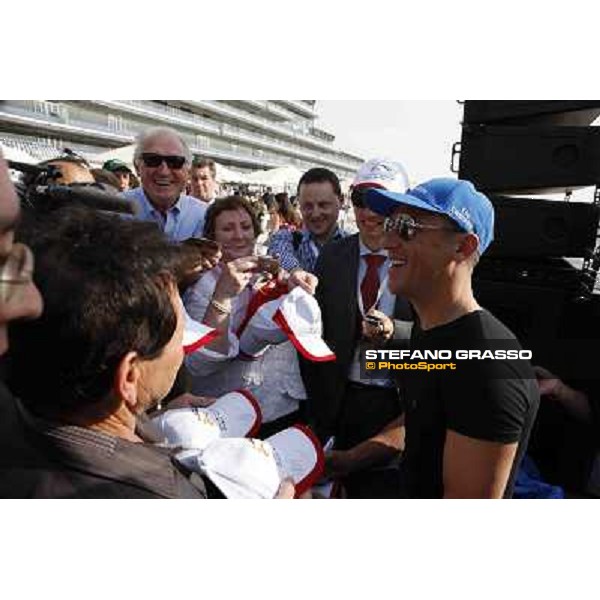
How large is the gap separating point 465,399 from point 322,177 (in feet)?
2.62

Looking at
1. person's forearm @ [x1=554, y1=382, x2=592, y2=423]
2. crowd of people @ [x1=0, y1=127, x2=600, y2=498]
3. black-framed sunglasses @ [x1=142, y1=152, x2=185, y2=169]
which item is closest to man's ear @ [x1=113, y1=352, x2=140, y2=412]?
crowd of people @ [x1=0, y1=127, x2=600, y2=498]

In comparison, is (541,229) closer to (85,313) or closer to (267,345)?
(267,345)

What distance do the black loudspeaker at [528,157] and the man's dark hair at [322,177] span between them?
1.22 feet

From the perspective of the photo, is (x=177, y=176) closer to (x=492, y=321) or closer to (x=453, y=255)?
(x=453, y=255)

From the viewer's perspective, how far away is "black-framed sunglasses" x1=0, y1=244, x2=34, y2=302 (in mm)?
840

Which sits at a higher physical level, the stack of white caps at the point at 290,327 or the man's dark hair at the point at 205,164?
the man's dark hair at the point at 205,164

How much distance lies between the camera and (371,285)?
1491mm

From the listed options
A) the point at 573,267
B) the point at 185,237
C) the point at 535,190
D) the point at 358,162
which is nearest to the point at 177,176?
the point at 185,237

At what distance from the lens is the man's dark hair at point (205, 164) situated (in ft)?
5.62

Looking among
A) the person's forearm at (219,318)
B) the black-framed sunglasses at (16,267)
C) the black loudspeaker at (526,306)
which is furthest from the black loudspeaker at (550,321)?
the black-framed sunglasses at (16,267)

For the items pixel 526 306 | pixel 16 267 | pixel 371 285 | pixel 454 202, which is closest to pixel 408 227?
pixel 454 202

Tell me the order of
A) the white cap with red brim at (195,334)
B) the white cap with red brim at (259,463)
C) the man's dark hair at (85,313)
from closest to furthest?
the man's dark hair at (85,313) → the white cap with red brim at (259,463) → the white cap with red brim at (195,334)

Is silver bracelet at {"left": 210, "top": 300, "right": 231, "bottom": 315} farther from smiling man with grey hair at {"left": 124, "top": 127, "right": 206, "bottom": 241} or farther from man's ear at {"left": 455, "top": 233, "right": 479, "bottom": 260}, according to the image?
man's ear at {"left": 455, "top": 233, "right": 479, "bottom": 260}

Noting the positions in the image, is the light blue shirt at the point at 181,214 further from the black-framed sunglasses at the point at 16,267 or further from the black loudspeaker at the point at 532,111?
the black loudspeaker at the point at 532,111
